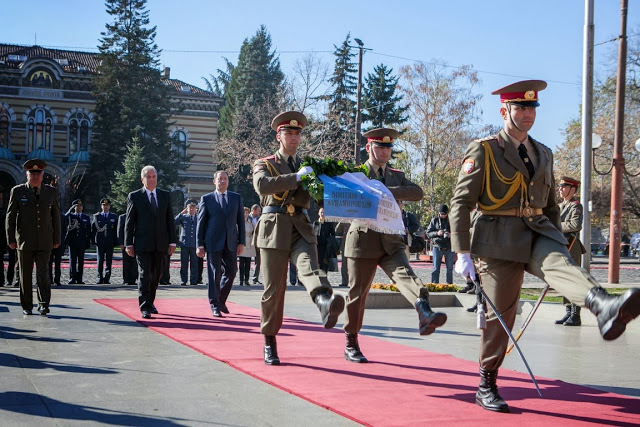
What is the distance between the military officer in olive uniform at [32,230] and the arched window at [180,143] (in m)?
45.5

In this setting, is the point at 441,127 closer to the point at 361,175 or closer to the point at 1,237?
the point at 1,237

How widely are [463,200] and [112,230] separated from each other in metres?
15.0

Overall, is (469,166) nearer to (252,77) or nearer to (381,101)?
(381,101)

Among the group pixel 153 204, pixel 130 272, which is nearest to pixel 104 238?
pixel 130 272

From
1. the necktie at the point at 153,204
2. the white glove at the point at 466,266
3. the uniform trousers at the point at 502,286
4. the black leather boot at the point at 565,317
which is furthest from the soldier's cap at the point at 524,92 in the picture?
the black leather boot at the point at 565,317

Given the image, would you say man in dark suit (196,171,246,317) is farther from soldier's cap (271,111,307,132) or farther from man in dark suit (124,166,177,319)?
soldier's cap (271,111,307,132)

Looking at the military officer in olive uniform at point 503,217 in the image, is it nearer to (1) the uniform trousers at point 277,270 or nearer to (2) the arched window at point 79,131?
(1) the uniform trousers at point 277,270

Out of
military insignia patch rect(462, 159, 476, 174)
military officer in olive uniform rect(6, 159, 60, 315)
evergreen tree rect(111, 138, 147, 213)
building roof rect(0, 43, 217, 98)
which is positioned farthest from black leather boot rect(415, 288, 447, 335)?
building roof rect(0, 43, 217, 98)

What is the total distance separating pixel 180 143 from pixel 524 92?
53213mm

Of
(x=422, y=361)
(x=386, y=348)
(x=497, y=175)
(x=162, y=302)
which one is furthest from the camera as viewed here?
(x=162, y=302)

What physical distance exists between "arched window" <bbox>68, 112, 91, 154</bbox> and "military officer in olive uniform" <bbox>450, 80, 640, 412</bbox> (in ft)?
181

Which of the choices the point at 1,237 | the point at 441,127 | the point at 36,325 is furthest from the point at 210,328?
the point at 441,127

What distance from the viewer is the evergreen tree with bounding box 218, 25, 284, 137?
238 feet

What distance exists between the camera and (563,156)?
50188mm
